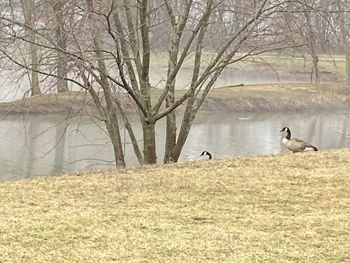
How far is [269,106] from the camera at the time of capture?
27391 millimetres

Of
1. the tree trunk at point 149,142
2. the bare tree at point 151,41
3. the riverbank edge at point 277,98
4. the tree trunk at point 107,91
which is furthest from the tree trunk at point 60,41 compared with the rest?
the riverbank edge at point 277,98

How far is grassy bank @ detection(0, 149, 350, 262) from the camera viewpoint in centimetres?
459

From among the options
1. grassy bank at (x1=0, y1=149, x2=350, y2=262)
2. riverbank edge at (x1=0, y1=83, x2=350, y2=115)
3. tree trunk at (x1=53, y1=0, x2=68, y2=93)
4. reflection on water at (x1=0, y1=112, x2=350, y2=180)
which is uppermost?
tree trunk at (x1=53, y1=0, x2=68, y2=93)

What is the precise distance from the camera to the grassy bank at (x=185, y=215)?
15.1 ft

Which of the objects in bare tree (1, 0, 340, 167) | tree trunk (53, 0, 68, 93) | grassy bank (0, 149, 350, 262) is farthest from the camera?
bare tree (1, 0, 340, 167)

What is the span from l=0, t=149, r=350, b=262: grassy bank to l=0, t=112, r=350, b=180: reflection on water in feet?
12.9

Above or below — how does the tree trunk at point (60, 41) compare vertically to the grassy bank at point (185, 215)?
above

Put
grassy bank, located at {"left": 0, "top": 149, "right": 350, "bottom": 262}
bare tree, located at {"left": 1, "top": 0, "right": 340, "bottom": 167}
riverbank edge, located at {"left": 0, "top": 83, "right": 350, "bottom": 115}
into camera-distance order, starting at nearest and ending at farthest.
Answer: grassy bank, located at {"left": 0, "top": 149, "right": 350, "bottom": 262} < bare tree, located at {"left": 1, "top": 0, "right": 340, "bottom": 167} < riverbank edge, located at {"left": 0, "top": 83, "right": 350, "bottom": 115}

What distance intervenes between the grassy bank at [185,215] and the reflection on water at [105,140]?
3940 mm

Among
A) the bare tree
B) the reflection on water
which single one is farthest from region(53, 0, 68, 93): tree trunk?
the reflection on water

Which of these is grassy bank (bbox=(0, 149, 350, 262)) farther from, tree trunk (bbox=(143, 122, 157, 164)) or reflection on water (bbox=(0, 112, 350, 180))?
reflection on water (bbox=(0, 112, 350, 180))

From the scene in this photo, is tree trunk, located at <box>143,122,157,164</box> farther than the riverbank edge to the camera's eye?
No

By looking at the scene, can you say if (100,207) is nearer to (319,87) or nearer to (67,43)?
(67,43)

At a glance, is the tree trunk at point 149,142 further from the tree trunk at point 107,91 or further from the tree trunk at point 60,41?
the tree trunk at point 60,41
